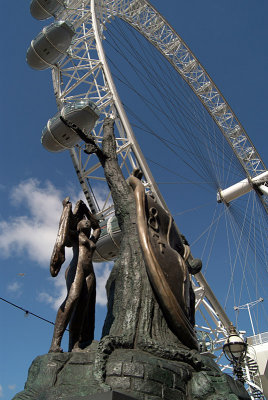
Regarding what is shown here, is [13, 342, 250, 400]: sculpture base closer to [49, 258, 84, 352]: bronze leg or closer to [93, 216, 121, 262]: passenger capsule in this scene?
→ [49, 258, 84, 352]: bronze leg

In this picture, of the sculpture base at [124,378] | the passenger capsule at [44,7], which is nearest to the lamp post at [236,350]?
the sculpture base at [124,378]

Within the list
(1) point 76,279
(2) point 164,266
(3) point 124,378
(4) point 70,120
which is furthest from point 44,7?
(3) point 124,378

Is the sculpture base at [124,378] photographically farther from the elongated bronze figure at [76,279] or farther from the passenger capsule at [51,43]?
the passenger capsule at [51,43]

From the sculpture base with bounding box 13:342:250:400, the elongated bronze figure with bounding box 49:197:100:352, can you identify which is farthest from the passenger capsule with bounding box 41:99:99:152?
the sculpture base with bounding box 13:342:250:400

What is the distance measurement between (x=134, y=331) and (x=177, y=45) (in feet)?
76.0

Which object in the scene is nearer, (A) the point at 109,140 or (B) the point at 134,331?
(B) the point at 134,331

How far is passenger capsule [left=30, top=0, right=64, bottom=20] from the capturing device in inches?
677

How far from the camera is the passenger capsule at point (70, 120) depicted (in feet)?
48.4

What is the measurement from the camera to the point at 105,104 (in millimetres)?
16828

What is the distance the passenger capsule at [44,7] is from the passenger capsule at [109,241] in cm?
1027

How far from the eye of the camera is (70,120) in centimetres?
1500

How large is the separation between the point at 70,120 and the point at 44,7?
6.28 m

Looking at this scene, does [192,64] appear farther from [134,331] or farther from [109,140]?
[134,331]

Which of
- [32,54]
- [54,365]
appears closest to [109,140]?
[54,365]
